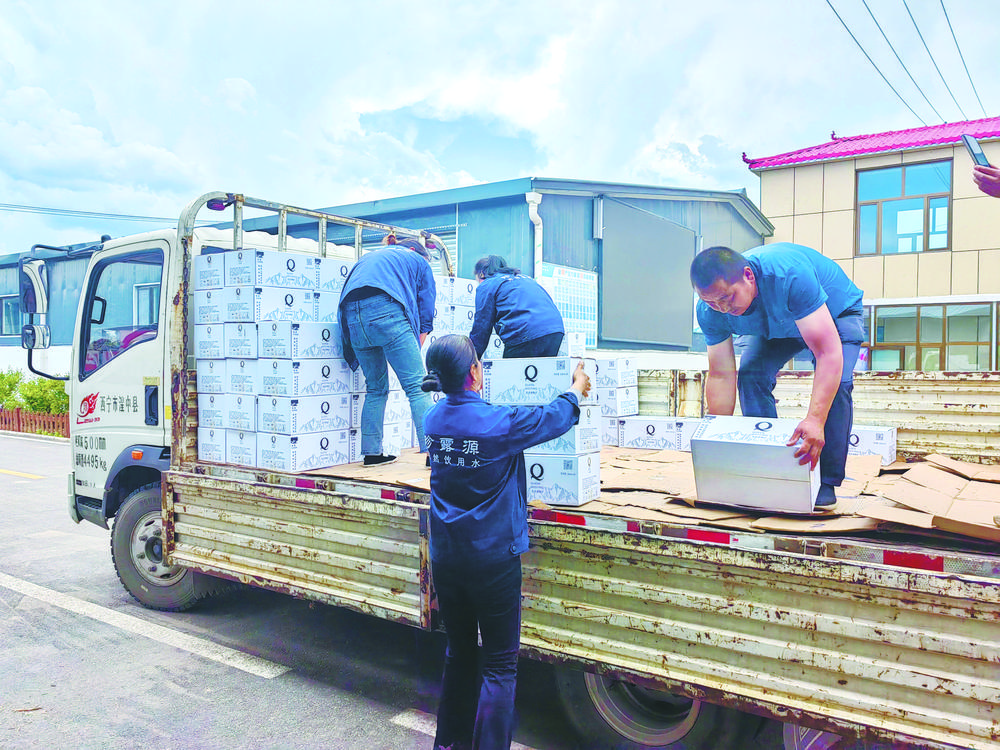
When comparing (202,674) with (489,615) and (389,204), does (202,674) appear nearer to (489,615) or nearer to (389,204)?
(489,615)

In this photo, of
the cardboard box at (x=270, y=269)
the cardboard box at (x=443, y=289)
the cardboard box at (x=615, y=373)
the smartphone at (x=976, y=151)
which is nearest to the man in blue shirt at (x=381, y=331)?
the cardboard box at (x=270, y=269)

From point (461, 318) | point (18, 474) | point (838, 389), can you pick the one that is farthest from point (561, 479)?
point (18, 474)

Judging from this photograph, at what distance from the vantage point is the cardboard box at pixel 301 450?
419 centimetres

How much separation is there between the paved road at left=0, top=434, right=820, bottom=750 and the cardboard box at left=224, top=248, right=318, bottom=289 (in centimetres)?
227

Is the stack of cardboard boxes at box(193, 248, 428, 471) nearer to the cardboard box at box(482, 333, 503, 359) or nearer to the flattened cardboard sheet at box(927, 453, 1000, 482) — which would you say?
the cardboard box at box(482, 333, 503, 359)

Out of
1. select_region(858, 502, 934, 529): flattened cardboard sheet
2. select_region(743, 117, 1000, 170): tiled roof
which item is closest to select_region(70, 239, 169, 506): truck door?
select_region(858, 502, 934, 529): flattened cardboard sheet

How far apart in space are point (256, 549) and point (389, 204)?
31.9 ft

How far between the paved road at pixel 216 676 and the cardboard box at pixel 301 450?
1.17m

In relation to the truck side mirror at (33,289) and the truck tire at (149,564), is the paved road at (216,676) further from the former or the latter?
the truck side mirror at (33,289)

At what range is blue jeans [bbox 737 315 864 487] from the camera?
10.5 ft

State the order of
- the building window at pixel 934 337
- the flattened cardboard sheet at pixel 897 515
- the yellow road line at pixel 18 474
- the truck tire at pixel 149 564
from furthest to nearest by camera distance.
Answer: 1. the building window at pixel 934 337
2. the yellow road line at pixel 18 474
3. the truck tire at pixel 149 564
4. the flattened cardboard sheet at pixel 897 515

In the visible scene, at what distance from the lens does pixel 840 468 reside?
3.21 metres

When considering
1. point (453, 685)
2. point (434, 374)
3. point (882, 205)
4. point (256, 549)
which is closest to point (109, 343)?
point (256, 549)

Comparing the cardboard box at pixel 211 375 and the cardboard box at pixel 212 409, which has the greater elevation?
the cardboard box at pixel 211 375
